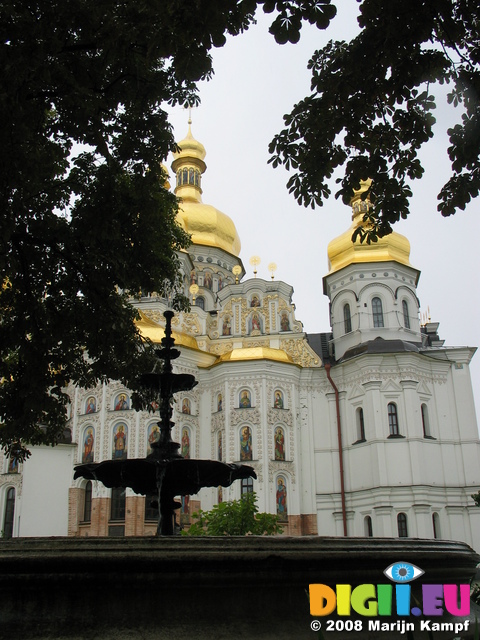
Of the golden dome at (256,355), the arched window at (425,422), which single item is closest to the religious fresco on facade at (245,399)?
the golden dome at (256,355)

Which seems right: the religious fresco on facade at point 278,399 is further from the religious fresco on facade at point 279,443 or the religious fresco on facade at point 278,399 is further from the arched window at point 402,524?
the arched window at point 402,524

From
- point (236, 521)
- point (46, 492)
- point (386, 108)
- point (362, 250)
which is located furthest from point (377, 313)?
point (386, 108)

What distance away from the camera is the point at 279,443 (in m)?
31.9

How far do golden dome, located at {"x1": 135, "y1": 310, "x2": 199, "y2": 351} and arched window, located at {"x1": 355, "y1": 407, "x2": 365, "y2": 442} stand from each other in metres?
8.76

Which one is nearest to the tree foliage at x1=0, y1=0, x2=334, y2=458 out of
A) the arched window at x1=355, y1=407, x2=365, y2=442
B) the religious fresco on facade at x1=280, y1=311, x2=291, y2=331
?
the arched window at x1=355, y1=407, x2=365, y2=442

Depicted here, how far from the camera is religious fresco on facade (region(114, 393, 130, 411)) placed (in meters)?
31.3

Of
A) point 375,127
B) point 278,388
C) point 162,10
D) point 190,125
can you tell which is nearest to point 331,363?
point 278,388

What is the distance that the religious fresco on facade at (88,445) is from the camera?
30.9 meters

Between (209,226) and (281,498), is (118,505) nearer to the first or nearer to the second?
(281,498)

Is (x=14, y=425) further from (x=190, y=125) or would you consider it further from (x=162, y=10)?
(x=190, y=125)

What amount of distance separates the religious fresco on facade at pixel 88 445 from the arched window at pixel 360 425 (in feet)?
42.3

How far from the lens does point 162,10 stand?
18.7 feet

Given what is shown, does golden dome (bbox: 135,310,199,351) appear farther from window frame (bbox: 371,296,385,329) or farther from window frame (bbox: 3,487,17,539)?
window frame (bbox: 3,487,17,539)

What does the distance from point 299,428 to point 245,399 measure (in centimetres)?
323
